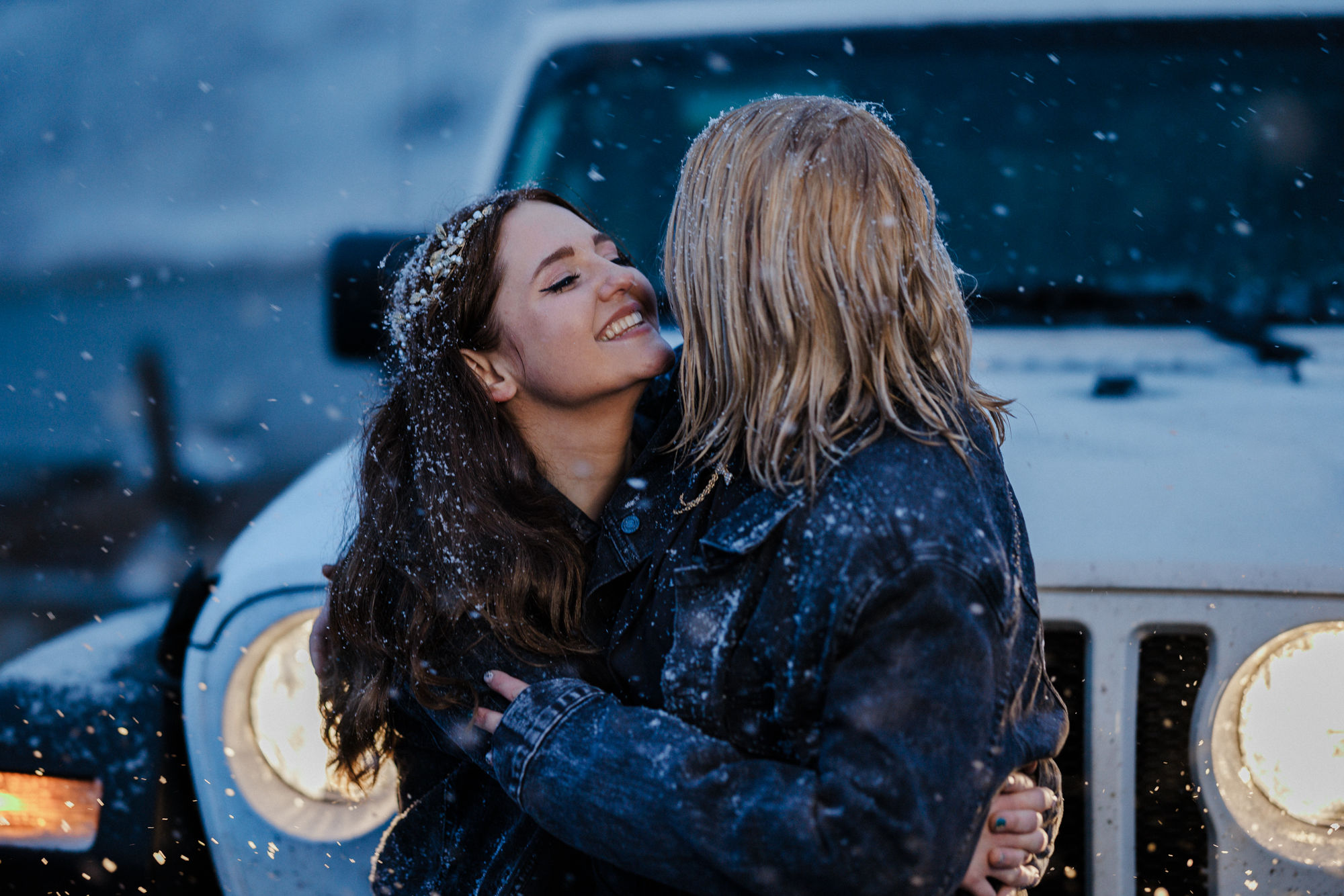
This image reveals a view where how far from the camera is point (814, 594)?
125cm

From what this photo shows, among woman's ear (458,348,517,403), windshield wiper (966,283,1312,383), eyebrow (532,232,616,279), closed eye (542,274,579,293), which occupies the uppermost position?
eyebrow (532,232,616,279)

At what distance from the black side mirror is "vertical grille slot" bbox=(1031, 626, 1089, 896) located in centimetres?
151

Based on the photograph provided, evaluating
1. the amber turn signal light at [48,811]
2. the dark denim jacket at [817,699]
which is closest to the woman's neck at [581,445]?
the dark denim jacket at [817,699]

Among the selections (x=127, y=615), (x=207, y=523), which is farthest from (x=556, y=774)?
(x=207, y=523)

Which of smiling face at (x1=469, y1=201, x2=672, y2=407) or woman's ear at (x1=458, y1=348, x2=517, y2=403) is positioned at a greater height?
smiling face at (x1=469, y1=201, x2=672, y2=407)

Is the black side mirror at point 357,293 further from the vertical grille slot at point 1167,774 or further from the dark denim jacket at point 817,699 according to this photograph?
the vertical grille slot at point 1167,774

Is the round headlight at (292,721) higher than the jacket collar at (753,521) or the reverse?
the reverse

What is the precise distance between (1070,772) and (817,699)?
0.83 meters

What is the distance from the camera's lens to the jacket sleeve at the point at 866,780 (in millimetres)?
1149

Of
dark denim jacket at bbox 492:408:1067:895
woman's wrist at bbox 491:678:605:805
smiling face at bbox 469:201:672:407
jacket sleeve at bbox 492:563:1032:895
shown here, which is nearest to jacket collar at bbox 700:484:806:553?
dark denim jacket at bbox 492:408:1067:895

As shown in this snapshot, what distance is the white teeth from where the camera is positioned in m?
1.74

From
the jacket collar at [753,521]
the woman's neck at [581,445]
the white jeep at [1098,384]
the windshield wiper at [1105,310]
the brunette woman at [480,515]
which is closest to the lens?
the jacket collar at [753,521]

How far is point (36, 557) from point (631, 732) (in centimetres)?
781

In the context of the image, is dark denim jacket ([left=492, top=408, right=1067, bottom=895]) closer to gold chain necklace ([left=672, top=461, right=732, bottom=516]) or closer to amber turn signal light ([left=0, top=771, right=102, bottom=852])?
gold chain necklace ([left=672, top=461, right=732, bottom=516])
